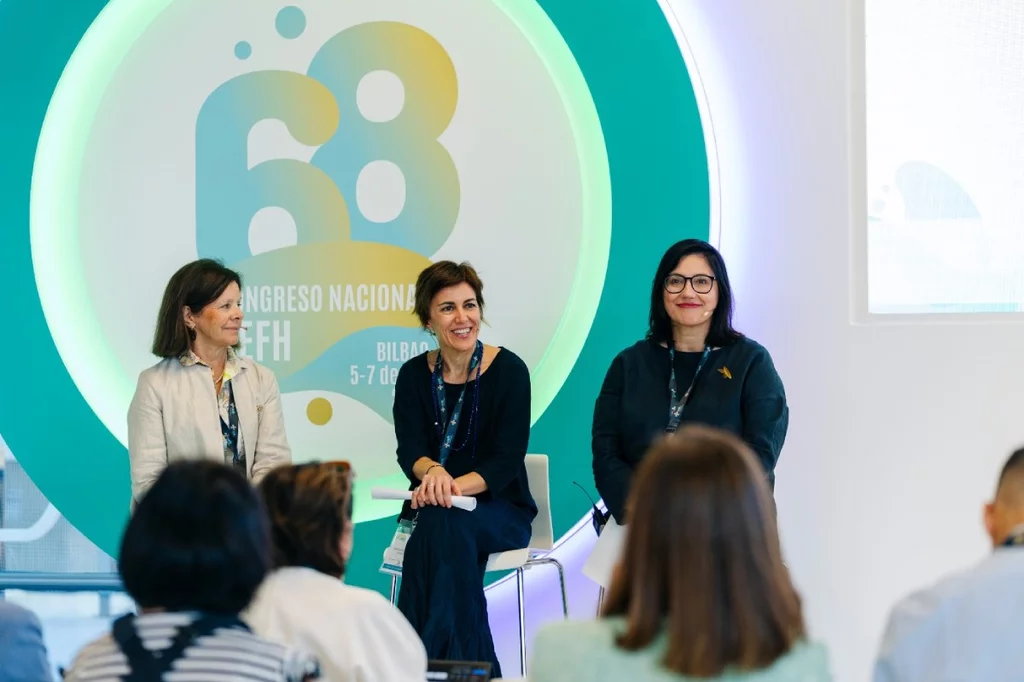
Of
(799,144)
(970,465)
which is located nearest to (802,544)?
(970,465)

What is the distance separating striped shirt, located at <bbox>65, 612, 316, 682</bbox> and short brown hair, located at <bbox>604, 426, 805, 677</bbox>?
0.54m

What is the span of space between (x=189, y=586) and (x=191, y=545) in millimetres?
63

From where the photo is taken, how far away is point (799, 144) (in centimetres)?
409

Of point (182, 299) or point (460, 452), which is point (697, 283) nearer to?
point (460, 452)

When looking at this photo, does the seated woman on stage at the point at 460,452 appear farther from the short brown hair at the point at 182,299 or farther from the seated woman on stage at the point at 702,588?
the seated woman on stage at the point at 702,588

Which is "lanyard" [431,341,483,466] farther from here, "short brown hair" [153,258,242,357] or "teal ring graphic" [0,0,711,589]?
"short brown hair" [153,258,242,357]

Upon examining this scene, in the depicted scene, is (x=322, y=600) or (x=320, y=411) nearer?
(x=322, y=600)

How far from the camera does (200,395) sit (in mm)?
3779

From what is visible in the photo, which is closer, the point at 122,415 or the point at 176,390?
the point at 176,390

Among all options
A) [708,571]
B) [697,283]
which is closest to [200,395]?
[697,283]

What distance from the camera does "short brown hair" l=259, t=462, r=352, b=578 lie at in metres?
2.04

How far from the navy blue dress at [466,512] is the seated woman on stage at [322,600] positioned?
1.45 metres

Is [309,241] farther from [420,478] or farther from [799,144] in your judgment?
[799,144]

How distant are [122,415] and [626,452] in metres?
2.36
